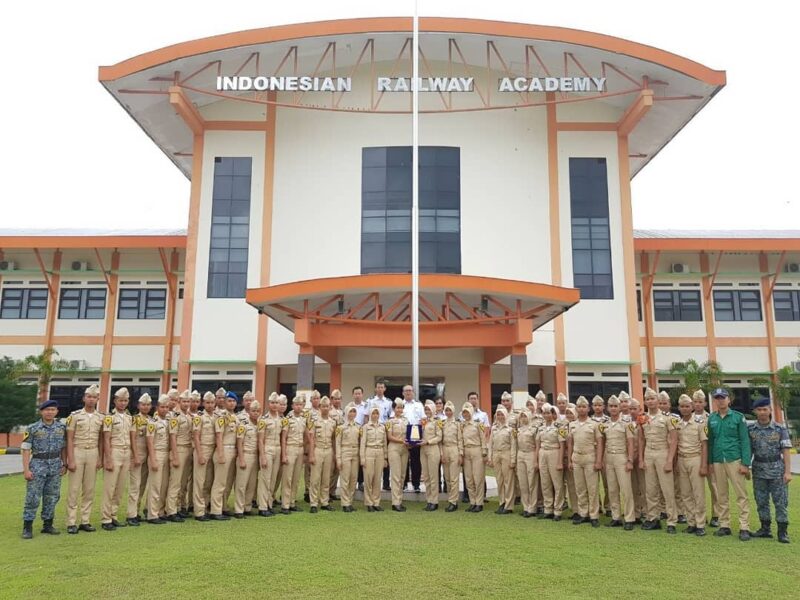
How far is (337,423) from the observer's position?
350 inches

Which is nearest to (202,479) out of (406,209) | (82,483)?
(82,483)

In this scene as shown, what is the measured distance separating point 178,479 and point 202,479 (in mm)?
261

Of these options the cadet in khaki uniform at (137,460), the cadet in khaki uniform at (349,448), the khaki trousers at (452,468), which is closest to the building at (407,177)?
the cadet in khaki uniform at (349,448)

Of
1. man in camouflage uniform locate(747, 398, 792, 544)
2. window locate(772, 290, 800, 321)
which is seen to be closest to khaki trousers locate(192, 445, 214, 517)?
man in camouflage uniform locate(747, 398, 792, 544)

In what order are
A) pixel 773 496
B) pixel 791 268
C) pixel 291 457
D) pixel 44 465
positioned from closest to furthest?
pixel 773 496, pixel 44 465, pixel 291 457, pixel 791 268

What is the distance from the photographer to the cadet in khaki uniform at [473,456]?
8.63m

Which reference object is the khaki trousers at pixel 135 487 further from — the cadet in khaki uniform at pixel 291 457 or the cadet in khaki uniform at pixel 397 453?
the cadet in khaki uniform at pixel 397 453

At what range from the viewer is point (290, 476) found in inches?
332

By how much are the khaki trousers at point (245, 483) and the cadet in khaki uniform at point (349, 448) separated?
3.51 ft

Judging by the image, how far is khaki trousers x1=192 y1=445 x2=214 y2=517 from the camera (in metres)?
7.79

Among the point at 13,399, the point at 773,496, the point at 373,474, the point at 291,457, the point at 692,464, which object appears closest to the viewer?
the point at 773,496

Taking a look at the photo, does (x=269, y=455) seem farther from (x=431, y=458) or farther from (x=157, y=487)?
(x=431, y=458)

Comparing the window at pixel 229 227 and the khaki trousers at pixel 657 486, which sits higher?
the window at pixel 229 227

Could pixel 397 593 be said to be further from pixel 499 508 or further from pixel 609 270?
pixel 609 270
